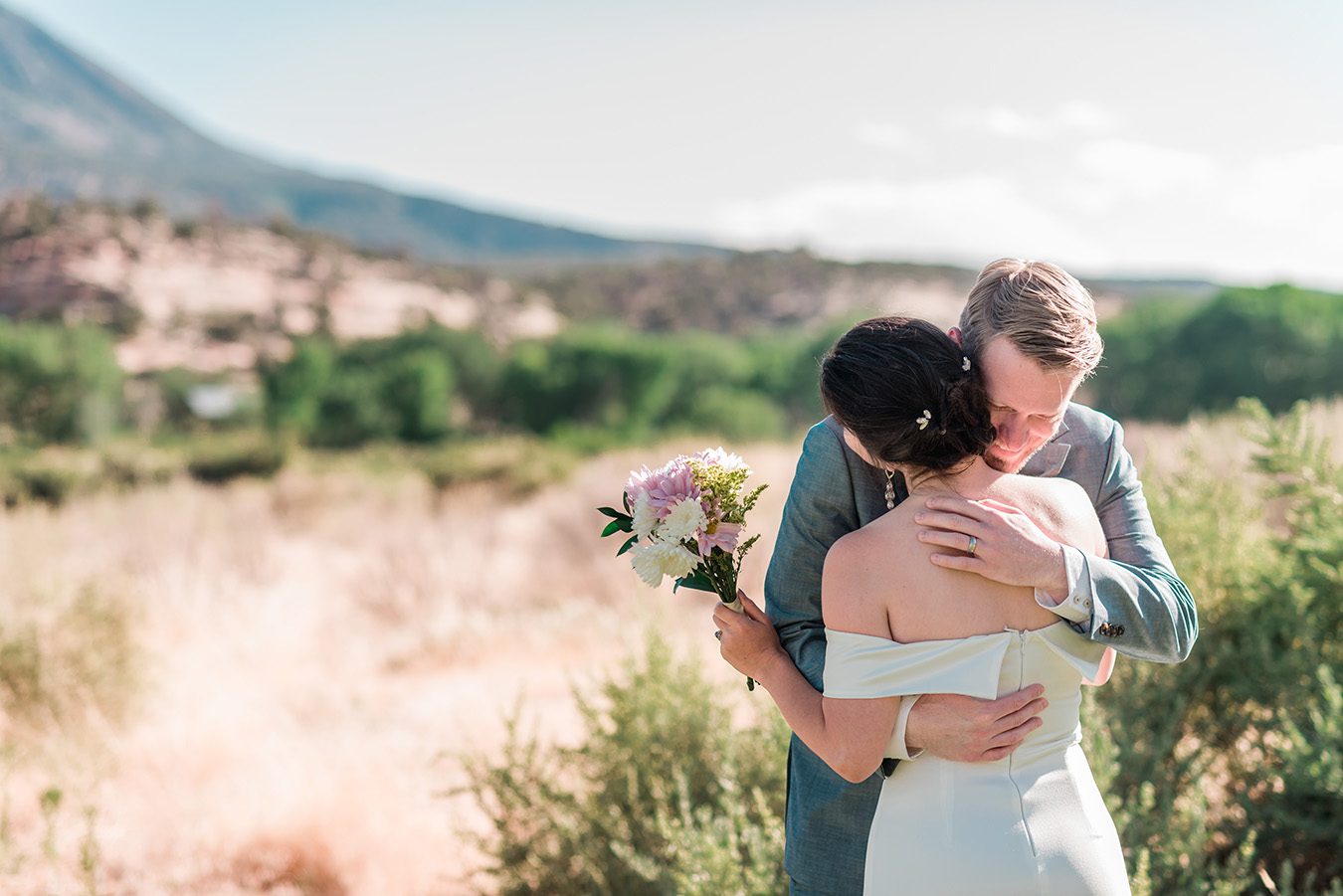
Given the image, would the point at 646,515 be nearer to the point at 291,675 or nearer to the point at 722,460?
the point at 722,460

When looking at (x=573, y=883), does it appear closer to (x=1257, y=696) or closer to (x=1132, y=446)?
(x=1257, y=696)

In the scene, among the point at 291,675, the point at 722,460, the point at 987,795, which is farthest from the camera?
the point at 291,675

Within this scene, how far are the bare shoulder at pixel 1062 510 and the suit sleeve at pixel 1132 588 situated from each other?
0.22 feet

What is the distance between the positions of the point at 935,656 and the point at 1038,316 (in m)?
0.62

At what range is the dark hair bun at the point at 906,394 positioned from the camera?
1790mm

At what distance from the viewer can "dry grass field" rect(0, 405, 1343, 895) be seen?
4.72 metres

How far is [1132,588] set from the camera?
1.94m

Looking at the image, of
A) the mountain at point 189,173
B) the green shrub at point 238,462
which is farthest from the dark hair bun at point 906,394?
the mountain at point 189,173

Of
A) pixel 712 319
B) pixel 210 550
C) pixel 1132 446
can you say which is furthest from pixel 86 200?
pixel 1132 446

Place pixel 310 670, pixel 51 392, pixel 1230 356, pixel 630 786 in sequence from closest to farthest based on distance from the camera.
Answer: pixel 630 786 < pixel 310 670 < pixel 1230 356 < pixel 51 392

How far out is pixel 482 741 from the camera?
5.89m

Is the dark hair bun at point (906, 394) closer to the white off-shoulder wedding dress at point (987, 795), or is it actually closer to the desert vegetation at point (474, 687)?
the white off-shoulder wedding dress at point (987, 795)

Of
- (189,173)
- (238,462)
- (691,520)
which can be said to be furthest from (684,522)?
(189,173)

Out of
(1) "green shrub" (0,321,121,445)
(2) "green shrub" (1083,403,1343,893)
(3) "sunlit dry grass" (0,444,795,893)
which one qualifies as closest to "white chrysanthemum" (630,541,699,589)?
(2) "green shrub" (1083,403,1343,893)
